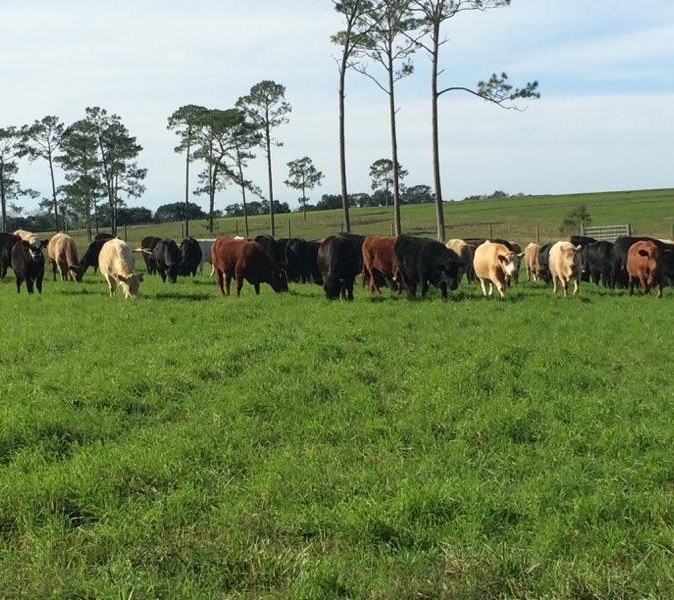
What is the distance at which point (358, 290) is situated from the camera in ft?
68.4

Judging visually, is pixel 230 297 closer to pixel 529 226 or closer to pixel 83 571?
pixel 83 571

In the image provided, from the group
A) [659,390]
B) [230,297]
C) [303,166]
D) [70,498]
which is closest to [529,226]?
[303,166]

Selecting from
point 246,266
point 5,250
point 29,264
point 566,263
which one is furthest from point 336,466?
point 5,250

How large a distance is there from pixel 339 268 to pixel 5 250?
43.0ft

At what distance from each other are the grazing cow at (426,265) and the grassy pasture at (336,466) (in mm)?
5961

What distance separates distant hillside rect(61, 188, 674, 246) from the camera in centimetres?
5691

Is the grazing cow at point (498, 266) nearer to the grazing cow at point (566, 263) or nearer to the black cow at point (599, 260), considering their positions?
the grazing cow at point (566, 263)

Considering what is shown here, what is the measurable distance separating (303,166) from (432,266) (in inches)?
2932

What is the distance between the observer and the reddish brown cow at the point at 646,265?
1884 cm

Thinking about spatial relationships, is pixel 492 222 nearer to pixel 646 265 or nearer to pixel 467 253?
pixel 467 253

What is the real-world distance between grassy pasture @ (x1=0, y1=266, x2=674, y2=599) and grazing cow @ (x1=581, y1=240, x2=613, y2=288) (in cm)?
1165

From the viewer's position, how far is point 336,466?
19.9 feet

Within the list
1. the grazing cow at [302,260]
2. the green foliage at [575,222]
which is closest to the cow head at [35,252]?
the grazing cow at [302,260]

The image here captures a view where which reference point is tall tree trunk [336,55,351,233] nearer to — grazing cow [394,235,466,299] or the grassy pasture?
grazing cow [394,235,466,299]
